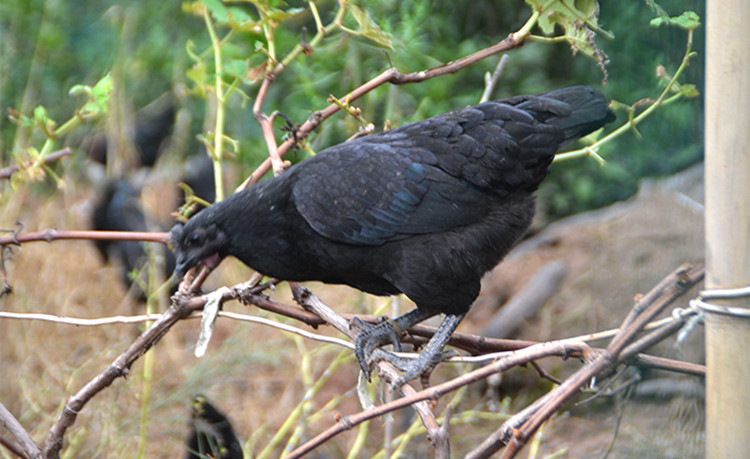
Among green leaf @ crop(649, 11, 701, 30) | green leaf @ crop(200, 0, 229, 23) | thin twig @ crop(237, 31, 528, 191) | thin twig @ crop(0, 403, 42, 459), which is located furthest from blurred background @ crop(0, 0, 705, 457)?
thin twig @ crop(0, 403, 42, 459)

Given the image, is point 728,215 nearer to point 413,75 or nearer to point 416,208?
point 413,75

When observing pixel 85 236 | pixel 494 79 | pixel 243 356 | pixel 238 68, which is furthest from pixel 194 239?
pixel 243 356

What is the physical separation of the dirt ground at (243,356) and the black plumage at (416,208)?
1.46 ft

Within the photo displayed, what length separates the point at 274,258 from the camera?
2.32 metres

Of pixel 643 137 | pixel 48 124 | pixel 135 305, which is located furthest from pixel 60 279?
pixel 643 137

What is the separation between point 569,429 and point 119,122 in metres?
3.57

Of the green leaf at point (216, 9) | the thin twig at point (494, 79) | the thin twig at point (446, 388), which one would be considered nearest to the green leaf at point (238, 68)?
the green leaf at point (216, 9)

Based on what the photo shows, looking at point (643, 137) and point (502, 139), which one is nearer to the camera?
point (643, 137)

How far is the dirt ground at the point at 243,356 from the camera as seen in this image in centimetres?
333

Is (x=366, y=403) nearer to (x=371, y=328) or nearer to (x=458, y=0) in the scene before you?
(x=371, y=328)

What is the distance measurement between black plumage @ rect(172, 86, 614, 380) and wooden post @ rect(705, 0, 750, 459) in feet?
3.85

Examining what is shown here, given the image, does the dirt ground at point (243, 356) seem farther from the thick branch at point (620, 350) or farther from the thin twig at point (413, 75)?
the thick branch at point (620, 350)

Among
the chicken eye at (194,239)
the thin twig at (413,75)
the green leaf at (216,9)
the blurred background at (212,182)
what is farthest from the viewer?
the blurred background at (212,182)

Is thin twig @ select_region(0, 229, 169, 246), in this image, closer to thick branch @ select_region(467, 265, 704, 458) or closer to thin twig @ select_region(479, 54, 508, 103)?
thin twig @ select_region(479, 54, 508, 103)
